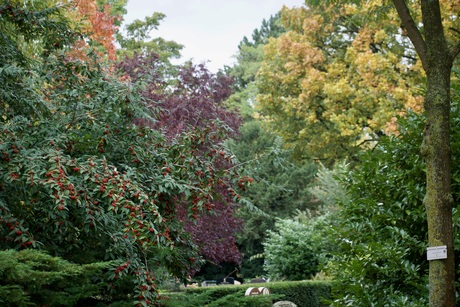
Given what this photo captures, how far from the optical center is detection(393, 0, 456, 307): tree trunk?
15.3ft

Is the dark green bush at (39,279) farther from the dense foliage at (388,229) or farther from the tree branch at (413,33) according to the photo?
the tree branch at (413,33)

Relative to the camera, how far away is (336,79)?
62.2 feet

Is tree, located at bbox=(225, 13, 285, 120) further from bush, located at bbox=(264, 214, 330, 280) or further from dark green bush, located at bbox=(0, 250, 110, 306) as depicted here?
dark green bush, located at bbox=(0, 250, 110, 306)

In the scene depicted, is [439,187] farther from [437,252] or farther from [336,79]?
[336,79]

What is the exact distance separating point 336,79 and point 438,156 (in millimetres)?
14432

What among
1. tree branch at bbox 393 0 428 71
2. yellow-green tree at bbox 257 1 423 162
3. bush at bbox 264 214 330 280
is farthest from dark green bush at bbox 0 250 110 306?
bush at bbox 264 214 330 280

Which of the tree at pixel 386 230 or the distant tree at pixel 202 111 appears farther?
the distant tree at pixel 202 111

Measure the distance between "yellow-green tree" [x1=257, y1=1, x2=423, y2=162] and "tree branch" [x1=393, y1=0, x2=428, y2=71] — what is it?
10.9m

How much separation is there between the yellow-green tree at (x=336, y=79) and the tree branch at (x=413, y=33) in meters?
10.9

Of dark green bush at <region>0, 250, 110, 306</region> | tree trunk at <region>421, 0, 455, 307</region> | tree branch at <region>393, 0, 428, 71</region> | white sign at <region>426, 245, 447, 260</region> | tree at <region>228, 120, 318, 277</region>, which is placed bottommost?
dark green bush at <region>0, 250, 110, 306</region>

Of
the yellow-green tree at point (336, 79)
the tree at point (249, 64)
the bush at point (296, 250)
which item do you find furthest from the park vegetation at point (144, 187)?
the tree at point (249, 64)

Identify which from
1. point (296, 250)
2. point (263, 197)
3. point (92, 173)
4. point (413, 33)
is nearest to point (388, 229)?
point (413, 33)

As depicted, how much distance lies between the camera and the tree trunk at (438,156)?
4672 millimetres

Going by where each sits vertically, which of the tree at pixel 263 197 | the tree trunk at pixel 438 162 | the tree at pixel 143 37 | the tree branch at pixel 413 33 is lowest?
the tree trunk at pixel 438 162
